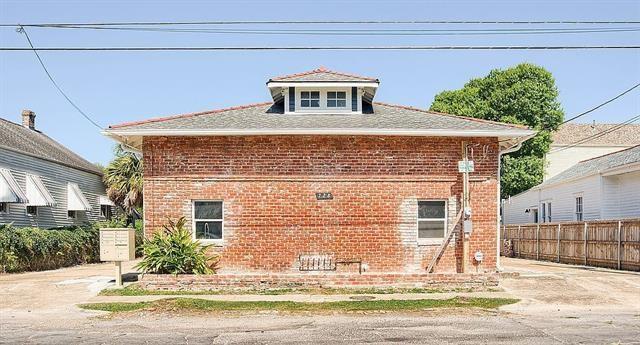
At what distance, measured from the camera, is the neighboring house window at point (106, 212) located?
39.4m

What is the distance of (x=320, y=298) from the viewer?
1515cm

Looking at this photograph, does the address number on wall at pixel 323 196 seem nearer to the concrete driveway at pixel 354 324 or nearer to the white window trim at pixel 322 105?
the white window trim at pixel 322 105

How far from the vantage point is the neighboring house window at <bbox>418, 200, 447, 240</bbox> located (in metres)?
18.5

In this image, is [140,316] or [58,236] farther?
[58,236]

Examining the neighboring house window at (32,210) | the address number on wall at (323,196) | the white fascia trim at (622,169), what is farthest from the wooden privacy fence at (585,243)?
the neighboring house window at (32,210)

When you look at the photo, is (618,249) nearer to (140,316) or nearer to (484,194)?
(484,194)

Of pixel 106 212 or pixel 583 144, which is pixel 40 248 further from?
pixel 583 144

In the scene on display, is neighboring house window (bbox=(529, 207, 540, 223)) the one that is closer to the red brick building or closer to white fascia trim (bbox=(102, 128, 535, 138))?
the red brick building

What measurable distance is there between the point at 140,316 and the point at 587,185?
22.7m

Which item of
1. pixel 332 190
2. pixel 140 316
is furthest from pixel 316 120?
pixel 140 316

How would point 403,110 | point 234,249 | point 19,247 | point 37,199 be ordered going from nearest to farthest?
point 234,249 < point 403,110 < point 19,247 < point 37,199

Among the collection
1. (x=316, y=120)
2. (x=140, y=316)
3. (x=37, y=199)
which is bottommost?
(x=140, y=316)

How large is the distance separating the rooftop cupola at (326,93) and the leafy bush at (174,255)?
5.58 m

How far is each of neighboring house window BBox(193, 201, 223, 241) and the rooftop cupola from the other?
13.5 ft
